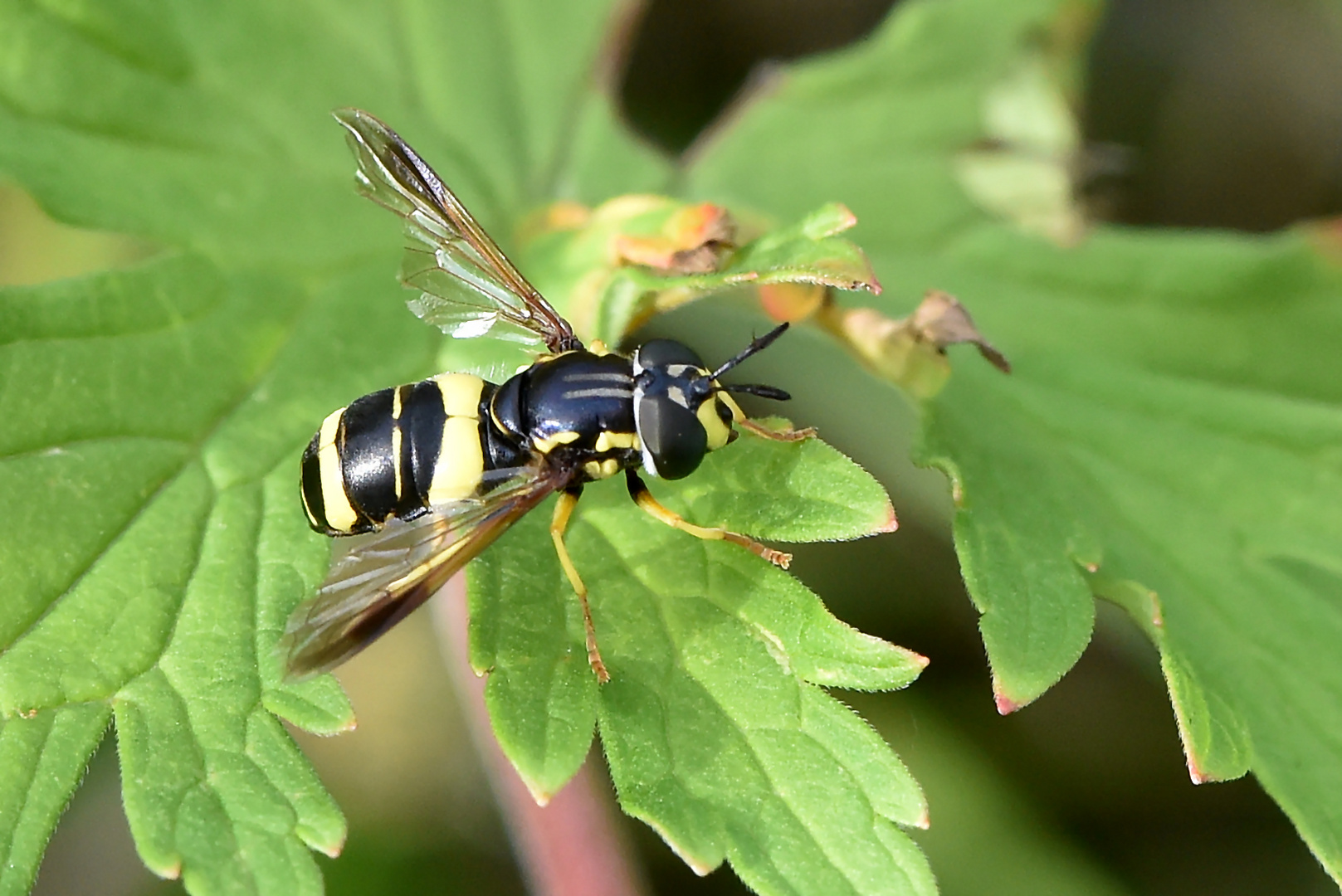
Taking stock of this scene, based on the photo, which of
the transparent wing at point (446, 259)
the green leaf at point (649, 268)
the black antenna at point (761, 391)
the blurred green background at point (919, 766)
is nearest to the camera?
the green leaf at point (649, 268)

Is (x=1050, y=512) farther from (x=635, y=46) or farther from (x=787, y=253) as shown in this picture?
(x=635, y=46)

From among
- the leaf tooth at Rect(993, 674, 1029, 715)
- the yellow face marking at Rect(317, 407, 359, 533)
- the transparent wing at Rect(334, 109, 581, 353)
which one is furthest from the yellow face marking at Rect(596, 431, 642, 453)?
the leaf tooth at Rect(993, 674, 1029, 715)

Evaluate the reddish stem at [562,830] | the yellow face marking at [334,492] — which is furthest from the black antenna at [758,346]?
the reddish stem at [562,830]

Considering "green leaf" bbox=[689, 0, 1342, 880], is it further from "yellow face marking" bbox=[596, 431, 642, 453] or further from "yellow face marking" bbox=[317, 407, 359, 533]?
"yellow face marking" bbox=[317, 407, 359, 533]

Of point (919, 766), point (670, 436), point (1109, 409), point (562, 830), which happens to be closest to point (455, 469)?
point (670, 436)

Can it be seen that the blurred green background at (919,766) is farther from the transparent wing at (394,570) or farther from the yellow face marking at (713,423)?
the transparent wing at (394,570)

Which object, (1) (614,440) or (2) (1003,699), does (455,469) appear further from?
(2) (1003,699)
